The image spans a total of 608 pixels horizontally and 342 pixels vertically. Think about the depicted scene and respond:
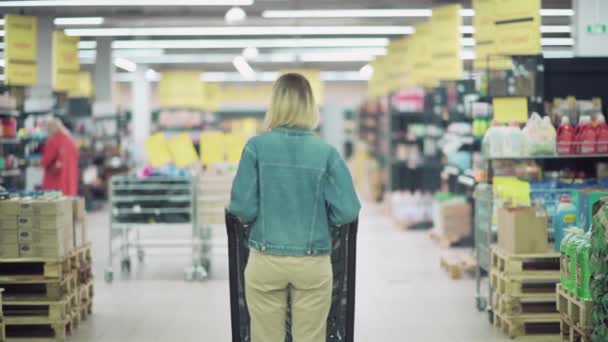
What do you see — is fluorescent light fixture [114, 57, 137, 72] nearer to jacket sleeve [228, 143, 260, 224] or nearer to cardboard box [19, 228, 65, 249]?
cardboard box [19, 228, 65, 249]

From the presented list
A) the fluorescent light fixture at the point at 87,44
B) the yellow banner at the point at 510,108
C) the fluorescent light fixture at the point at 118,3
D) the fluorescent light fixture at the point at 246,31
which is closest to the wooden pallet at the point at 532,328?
the yellow banner at the point at 510,108

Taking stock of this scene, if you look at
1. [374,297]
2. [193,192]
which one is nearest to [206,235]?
[193,192]

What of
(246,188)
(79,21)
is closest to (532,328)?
(246,188)

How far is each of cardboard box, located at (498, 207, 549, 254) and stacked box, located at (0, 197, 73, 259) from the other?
3.35 meters

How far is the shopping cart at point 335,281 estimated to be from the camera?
4.18 metres

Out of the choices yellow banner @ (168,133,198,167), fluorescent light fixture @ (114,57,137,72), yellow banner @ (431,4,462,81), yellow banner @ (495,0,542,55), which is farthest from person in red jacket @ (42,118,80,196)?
fluorescent light fixture @ (114,57,137,72)

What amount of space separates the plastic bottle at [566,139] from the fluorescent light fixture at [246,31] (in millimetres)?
9969

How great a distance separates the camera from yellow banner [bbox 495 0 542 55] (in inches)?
337

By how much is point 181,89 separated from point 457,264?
20096 mm

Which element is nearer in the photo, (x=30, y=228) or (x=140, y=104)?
(x=30, y=228)

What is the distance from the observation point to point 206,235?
32.0ft

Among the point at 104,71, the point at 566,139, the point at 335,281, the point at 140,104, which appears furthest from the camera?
the point at 140,104

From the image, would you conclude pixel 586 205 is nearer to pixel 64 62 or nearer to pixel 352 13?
pixel 352 13

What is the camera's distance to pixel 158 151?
32.3 feet
